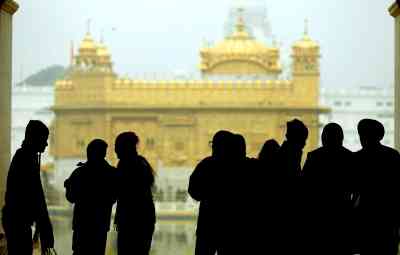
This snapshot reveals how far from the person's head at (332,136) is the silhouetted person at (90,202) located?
1.07 meters

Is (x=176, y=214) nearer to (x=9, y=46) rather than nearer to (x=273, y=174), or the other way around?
(x=9, y=46)

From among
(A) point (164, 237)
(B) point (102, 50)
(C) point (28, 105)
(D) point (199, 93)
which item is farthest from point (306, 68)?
(C) point (28, 105)

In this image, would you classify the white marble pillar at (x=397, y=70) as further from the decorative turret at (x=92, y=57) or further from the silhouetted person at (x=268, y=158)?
the decorative turret at (x=92, y=57)

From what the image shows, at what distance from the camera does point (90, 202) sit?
594cm

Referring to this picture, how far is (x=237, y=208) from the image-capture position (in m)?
5.55

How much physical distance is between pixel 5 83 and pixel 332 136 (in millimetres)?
2899

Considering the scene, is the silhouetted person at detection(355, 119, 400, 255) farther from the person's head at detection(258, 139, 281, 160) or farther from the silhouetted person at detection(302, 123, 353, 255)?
the person's head at detection(258, 139, 281, 160)

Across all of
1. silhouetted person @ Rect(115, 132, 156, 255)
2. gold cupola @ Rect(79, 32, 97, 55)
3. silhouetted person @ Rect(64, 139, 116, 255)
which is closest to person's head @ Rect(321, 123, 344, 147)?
silhouetted person @ Rect(115, 132, 156, 255)

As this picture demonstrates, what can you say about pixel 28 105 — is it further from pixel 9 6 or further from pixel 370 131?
pixel 370 131

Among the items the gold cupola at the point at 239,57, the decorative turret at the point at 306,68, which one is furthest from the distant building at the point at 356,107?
the gold cupola at the point at 239,57

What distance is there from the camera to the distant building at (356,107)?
35406 millimetres

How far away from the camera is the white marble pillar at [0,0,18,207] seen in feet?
25.6

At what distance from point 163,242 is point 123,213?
17.2m

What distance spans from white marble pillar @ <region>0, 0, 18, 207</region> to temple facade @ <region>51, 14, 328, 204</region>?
70.8ft
